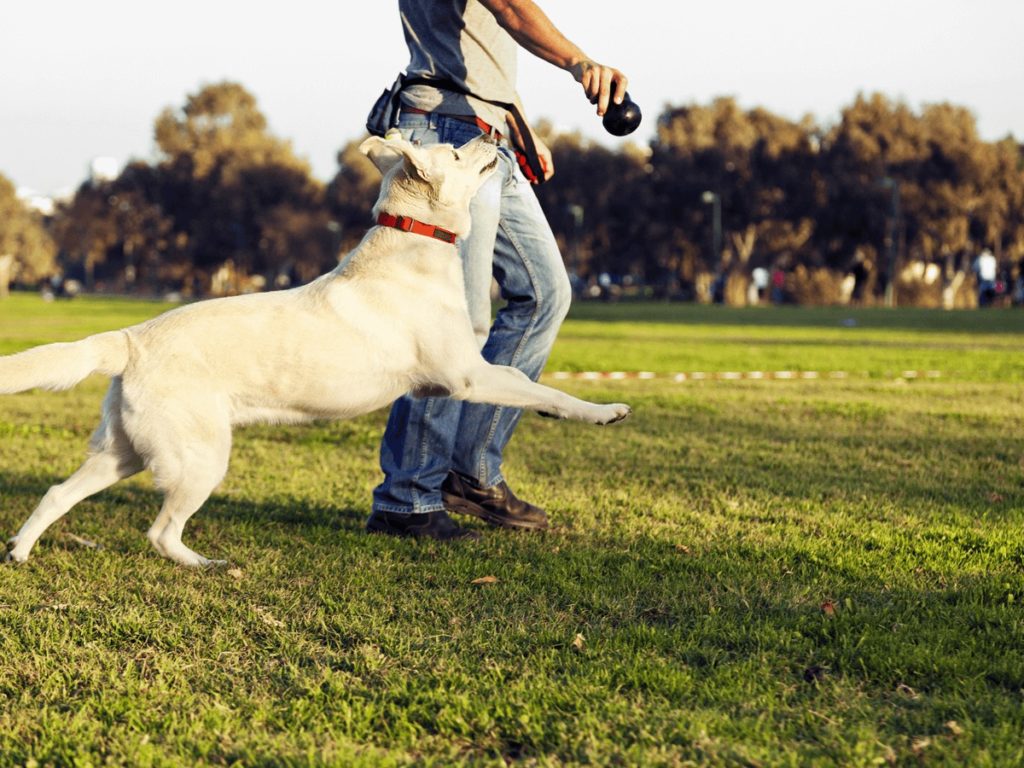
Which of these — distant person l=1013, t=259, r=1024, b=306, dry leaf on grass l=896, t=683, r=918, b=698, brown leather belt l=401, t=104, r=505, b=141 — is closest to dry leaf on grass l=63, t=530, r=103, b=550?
brown leather belt l=401, t=104, r=505, b=141

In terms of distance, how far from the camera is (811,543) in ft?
15.6

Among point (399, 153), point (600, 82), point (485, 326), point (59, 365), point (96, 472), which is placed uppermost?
point (600, 82)

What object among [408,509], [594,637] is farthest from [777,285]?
[594,637]

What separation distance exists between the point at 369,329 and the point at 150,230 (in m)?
85.3

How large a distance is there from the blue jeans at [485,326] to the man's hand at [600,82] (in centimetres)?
57

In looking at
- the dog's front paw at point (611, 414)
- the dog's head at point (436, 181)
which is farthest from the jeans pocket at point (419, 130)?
the dog's front paw at point (611, 414)

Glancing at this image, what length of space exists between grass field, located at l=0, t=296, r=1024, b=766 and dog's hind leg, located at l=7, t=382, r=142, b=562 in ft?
0.48

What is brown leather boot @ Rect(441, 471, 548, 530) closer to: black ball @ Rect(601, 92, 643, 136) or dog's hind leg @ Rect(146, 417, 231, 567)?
dog's hind leg @ Rect(146, 417, 231, 567)

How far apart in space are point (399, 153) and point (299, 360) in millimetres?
870

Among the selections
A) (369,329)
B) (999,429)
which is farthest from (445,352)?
(999,429)

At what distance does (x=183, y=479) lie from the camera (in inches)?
168

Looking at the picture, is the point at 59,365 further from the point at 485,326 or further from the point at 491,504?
the point at 491,504

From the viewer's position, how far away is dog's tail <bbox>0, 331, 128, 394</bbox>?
163 inches

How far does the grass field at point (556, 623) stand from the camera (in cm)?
277
